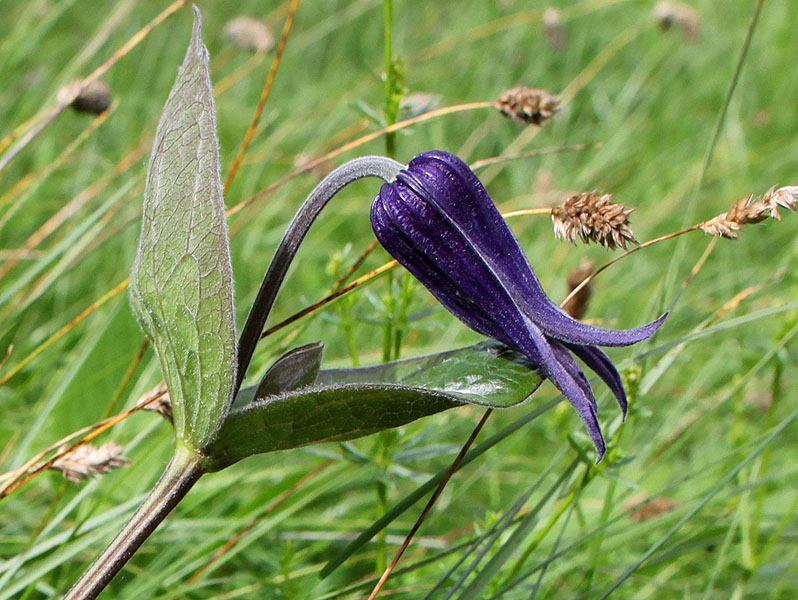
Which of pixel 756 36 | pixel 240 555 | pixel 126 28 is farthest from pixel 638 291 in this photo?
pixel 126 28

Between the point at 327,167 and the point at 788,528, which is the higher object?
the point at 327,167

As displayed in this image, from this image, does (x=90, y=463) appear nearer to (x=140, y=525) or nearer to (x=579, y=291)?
(x=140, y=525)

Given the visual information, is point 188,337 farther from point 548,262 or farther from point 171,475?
point 548,262

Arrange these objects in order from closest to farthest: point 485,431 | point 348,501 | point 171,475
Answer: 1. point 171,475
2. point 348,501
3. point 485,431

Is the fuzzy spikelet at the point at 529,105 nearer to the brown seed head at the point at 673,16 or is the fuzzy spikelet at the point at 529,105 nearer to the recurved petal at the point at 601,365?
the recurved petal at the point at 601,365

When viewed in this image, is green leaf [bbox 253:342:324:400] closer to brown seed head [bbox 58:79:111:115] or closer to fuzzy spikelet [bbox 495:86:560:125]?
fuzzy spikelet [bbox 495:86:560:125]

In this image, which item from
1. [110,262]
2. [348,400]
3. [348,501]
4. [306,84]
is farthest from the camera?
[306,84]
